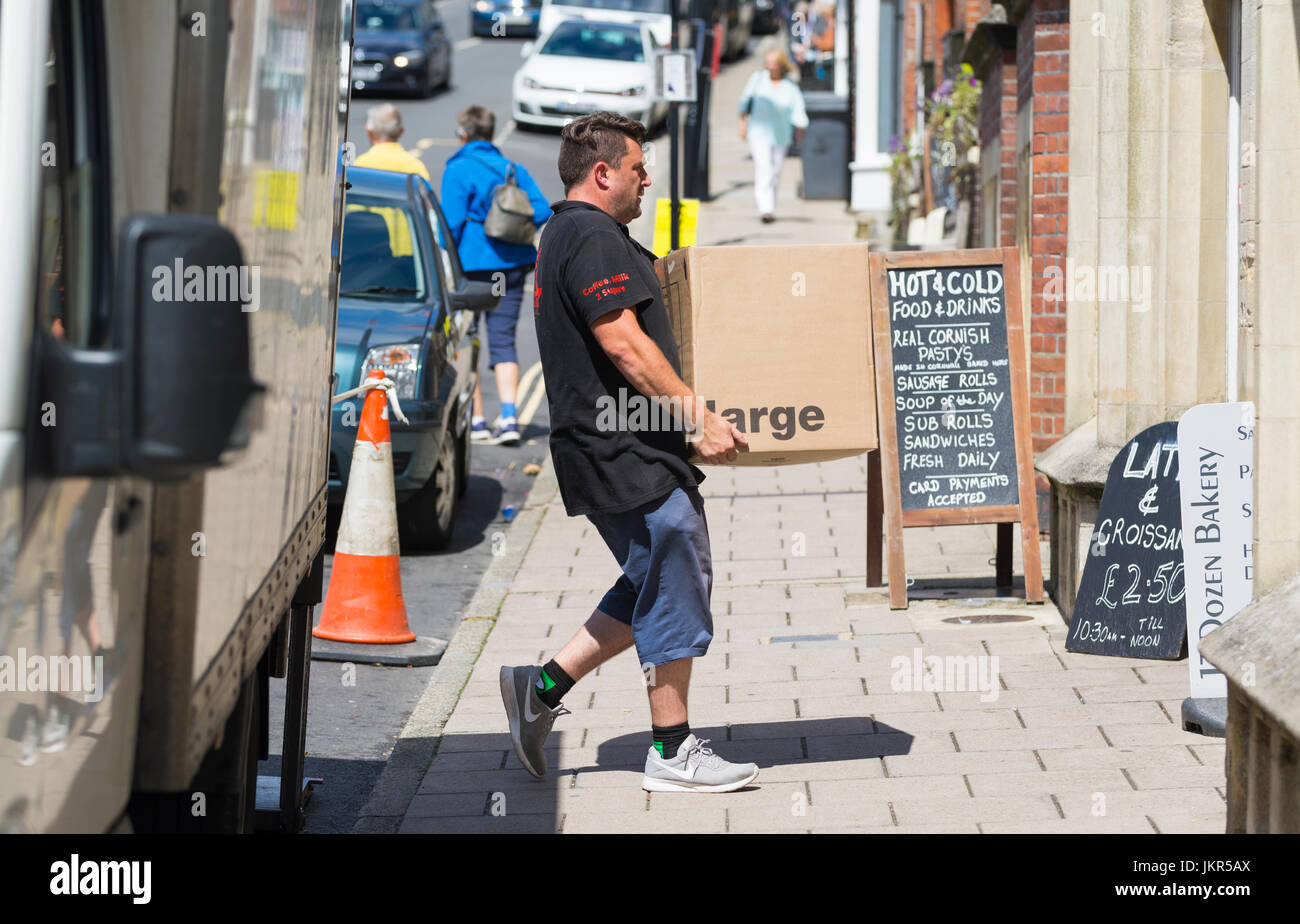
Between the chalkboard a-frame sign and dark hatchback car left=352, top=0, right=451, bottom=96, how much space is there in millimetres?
24287

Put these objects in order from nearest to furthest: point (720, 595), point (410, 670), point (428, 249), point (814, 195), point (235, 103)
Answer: point (235, 103) → point (410, 670) → point (720, 595) → point (428, 249) → point (814, 195)

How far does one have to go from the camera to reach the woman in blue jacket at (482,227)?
11125 mm

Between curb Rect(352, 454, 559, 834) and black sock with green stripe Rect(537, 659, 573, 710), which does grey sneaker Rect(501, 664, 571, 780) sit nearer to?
black sock with green stripe Rect(537, 659, 573, 710)

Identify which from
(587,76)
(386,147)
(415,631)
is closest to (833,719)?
(415,631)

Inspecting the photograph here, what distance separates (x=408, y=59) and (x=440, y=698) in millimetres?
25707

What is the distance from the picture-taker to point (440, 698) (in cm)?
619

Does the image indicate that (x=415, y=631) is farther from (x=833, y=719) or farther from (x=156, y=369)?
(x=156, y=369)

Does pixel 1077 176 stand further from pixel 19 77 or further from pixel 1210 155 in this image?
pixel 19 77

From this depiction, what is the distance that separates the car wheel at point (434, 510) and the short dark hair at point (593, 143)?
13.1 ft

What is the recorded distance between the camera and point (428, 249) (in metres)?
9.50

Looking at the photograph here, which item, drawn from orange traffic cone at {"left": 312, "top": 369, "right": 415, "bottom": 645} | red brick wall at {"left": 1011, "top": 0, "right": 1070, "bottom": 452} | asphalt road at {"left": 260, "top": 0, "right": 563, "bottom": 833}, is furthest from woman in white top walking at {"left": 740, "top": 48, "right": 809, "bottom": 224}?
orange traffic cone at {"left": 312, "top": 369, "right": 415, "bottom": 645}

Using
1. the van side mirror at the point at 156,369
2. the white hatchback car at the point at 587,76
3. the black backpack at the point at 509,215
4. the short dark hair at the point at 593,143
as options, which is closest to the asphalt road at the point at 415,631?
the black backpack at the point at 509,215
